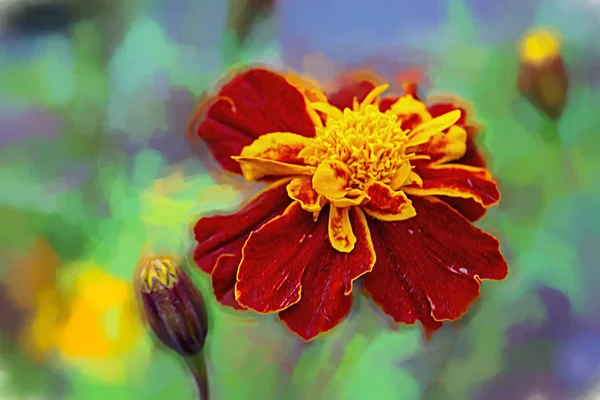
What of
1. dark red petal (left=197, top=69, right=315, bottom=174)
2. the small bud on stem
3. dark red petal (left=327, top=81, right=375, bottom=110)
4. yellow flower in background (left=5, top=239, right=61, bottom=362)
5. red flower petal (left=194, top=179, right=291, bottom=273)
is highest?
dark red petal (left=327, top=81, right=375, bottom=110)

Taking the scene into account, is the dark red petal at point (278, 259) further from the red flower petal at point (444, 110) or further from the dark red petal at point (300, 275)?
the red flower petal at point (444, 110)

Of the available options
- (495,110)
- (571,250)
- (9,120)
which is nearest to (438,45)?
(495,110)

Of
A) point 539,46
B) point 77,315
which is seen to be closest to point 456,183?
point 539,46

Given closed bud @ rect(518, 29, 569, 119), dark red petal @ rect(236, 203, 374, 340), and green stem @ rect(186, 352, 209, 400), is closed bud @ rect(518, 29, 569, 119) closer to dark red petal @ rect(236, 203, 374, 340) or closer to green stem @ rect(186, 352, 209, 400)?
dark red petal @ rect(236, 203, 374, 340)

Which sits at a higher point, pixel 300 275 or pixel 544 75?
pixel 544 75

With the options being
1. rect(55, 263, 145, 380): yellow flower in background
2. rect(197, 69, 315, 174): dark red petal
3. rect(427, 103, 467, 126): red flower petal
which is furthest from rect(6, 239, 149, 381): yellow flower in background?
rect(427, 103, 467, 126): red flower petal

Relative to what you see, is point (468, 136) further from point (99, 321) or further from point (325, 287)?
point (99, 321)

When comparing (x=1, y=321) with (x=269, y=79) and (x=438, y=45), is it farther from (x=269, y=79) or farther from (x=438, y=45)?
(x=438, y=45)
